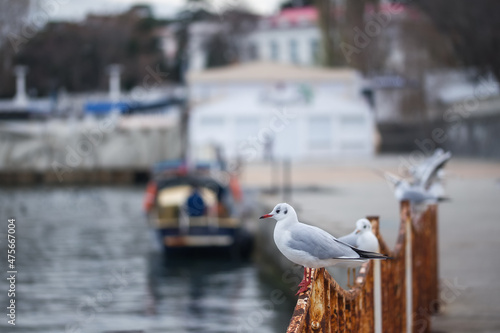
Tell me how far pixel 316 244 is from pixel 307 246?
0.09 m

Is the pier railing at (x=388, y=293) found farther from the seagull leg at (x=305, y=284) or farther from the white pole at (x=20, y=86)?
the white pole at (x=20, y=86)

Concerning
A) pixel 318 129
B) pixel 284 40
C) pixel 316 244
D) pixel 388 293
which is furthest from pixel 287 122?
pixel 284 40

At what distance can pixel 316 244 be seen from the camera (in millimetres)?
6066

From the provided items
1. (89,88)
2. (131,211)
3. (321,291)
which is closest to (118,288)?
(321,291)

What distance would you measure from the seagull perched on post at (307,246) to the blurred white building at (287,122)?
45866 millimetres

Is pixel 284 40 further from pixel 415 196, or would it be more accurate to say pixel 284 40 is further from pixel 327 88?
pixel 415 196

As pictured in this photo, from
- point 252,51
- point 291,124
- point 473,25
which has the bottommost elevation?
point 291,124

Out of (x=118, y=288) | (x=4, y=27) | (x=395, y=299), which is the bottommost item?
(x=118, y=288)

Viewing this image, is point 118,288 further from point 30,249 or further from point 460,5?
point 460,5

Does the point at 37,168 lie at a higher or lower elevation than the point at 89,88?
lower

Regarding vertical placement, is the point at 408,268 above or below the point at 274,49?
below

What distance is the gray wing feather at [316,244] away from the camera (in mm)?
6012

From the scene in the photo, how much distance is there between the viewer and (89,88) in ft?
301

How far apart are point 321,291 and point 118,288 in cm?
1460
